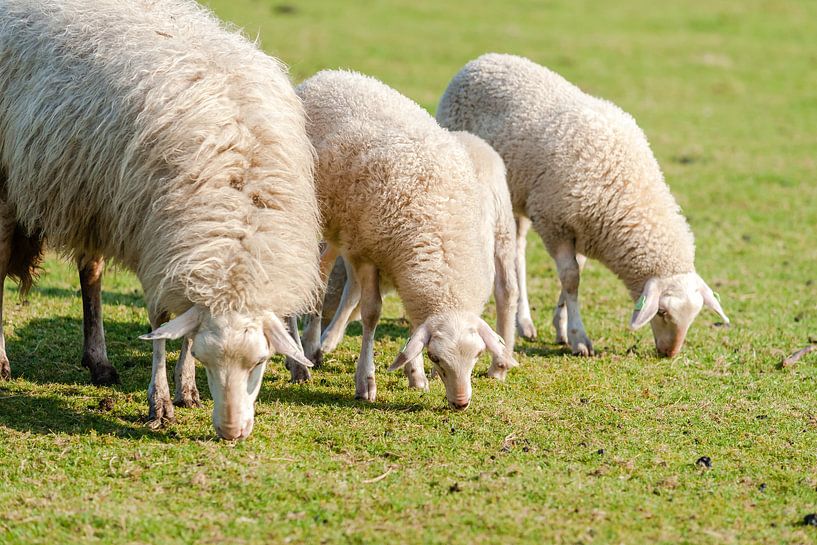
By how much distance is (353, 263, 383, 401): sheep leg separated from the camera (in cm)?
645

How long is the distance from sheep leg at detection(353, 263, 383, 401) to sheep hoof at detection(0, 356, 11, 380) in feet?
7.07

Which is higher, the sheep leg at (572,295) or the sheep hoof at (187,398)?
the sheep leg at (572,295)

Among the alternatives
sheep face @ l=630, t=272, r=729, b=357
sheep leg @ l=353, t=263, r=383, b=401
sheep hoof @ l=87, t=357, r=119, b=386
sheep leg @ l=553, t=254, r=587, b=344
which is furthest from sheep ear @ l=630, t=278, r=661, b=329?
sheep hoof @ l=87, t=357, r=119, b=386

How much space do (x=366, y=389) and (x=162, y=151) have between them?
1.95 m

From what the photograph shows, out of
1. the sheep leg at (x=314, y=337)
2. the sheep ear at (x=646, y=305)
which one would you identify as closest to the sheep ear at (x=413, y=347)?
the sheep leg at (x=314, y=337)

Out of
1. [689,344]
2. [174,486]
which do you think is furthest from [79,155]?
[689,344]

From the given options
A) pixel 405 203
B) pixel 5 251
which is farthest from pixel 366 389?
pixel 5 251

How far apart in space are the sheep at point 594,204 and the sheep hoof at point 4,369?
3.75m

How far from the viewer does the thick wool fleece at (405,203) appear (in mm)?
6066

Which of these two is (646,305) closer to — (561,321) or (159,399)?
(561,321)

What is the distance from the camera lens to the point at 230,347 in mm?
5090

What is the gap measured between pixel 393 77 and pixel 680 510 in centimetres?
1330

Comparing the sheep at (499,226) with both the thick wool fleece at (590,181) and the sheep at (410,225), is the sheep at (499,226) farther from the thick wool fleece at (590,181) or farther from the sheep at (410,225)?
the thick wool fleece at (590,181)

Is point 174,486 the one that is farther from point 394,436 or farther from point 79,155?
point 79,155
